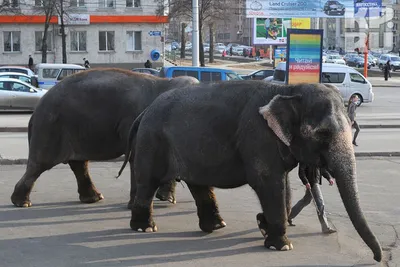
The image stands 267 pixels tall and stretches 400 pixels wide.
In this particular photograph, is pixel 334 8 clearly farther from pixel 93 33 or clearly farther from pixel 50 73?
pixel 50 73

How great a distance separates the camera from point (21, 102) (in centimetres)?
2566

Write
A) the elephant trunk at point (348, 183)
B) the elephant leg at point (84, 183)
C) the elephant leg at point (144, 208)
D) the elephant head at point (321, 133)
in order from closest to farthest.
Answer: the elephant trunk at point (348, 183) < the elephant head at point (321, 133) < the elephant leg at point (144, 208) < the elephant leg at point (84, 183)

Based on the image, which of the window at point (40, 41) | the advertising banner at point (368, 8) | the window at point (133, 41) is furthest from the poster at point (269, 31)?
the window at point (40, 41)

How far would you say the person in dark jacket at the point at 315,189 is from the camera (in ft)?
23.6

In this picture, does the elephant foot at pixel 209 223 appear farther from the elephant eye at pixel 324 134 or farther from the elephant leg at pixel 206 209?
the elephant eye at pixel 324 134

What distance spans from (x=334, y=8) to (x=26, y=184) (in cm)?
4332

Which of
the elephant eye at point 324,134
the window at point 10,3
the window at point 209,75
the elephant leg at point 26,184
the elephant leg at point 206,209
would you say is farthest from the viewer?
the window at point 10,3

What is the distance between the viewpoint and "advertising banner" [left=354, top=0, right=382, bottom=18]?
149 feet

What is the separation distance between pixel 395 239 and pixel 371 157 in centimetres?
731

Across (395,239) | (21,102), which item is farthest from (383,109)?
(395,239)

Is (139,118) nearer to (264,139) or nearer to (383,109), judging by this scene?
(264,139)

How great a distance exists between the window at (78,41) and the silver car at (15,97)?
2916 cm

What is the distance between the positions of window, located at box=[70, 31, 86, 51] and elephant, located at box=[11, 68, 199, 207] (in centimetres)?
4621

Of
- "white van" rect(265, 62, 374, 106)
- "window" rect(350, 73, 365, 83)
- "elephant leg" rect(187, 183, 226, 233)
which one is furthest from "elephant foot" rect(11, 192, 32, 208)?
"window" rect(350, 73, 365, 83)
